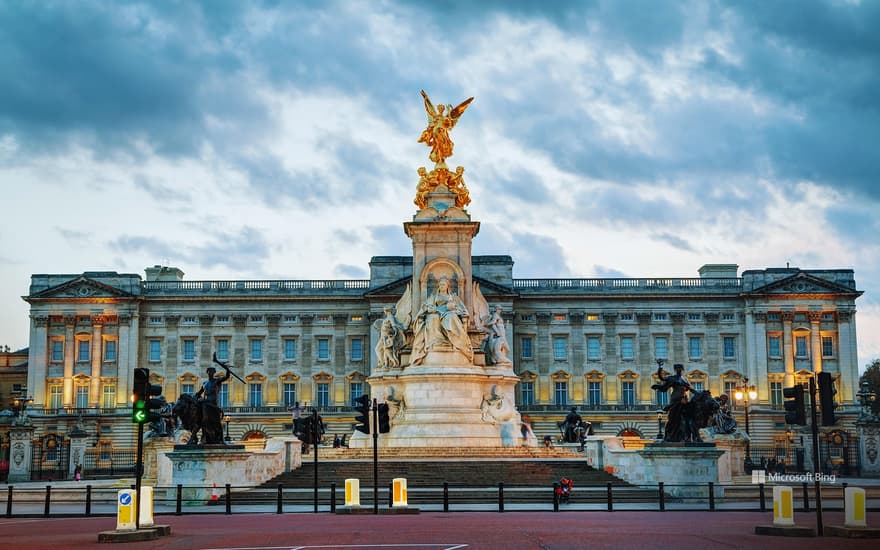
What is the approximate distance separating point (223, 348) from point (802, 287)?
49822 mm

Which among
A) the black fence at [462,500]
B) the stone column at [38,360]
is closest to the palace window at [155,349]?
the stone column at [38,360]

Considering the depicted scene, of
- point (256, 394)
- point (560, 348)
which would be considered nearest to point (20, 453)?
point (256, 394)

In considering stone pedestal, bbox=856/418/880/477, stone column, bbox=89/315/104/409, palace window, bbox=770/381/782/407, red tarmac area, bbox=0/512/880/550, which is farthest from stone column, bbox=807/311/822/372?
red tarmac area, bbox=0/512/880/550

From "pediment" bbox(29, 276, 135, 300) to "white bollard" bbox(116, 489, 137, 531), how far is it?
7880cm

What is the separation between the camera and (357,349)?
3903 inches

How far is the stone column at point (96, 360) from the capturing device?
3856 inches

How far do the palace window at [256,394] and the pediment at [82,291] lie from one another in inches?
508

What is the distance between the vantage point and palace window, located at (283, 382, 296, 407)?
323 feet

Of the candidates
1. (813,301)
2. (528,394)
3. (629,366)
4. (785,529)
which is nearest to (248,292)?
(528,394)

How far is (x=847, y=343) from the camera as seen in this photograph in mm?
97500

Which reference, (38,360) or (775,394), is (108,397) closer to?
(38,360)

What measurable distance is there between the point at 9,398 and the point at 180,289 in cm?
2366

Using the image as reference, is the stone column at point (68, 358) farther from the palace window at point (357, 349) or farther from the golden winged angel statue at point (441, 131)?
the golden winged angel statue at point (441, 131)

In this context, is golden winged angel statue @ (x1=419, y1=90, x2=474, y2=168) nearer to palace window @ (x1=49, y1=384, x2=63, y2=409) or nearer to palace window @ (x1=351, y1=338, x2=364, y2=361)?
palace window @ (x1=351, y1=338, x2=364, y2=361)
